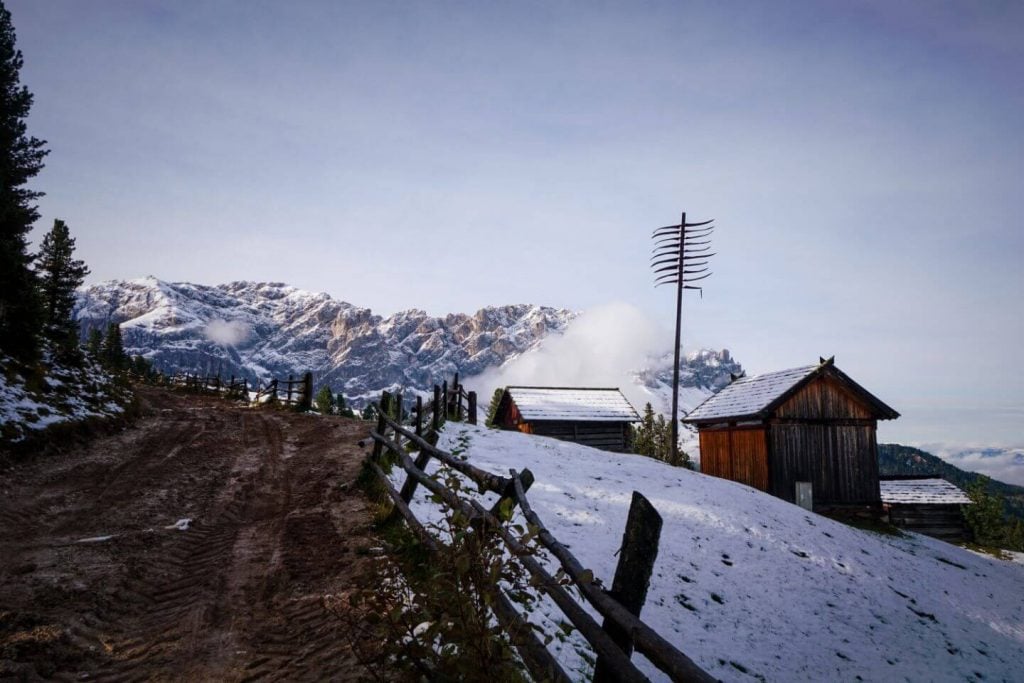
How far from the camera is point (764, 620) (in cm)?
928

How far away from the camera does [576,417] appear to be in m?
33.7

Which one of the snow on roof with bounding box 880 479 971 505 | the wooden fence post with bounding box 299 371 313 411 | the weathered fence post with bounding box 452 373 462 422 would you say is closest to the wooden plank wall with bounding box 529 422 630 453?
the weathered fence post with bounding box 452 373 462 422

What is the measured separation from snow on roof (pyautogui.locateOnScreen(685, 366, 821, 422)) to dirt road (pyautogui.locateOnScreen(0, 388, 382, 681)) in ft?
62.2

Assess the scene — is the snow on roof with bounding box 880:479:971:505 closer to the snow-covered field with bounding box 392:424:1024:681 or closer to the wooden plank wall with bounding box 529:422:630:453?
the wooden plank wall with bounding box 529:422:630:453

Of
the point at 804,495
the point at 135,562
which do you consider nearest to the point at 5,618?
the point at 135,562

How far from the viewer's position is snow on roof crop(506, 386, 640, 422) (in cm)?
3362

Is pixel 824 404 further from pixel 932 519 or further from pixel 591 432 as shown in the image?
pixel 932 519

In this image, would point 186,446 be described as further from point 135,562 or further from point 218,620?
point 218,620

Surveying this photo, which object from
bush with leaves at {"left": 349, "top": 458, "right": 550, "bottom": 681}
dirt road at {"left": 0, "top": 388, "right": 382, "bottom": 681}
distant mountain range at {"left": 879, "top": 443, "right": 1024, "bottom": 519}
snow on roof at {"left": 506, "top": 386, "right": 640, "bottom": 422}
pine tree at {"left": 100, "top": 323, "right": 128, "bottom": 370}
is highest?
pine tree at {"left": 100, "top": 323, "right": 128, "bottom": 370}

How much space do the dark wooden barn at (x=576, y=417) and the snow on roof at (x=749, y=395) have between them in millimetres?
6745

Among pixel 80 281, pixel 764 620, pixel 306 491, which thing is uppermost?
pixel 80 281

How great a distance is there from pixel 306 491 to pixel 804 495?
21.0 meters

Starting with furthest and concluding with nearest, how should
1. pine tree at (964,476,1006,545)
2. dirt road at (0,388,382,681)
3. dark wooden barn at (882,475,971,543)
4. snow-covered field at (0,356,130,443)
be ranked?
pine tree at (964,476,1006,545) < dark wooden barn at (882,475,971,543) < snow-covered field at (0,356,130,443) < dirt road at (0,388,382,681)

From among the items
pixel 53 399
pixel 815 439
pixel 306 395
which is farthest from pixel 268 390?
pixel 815 439
